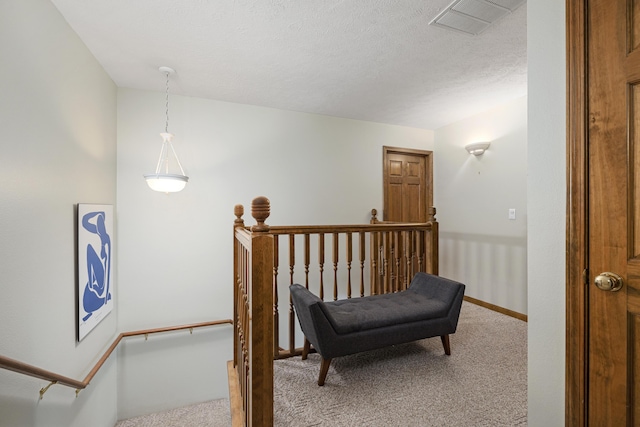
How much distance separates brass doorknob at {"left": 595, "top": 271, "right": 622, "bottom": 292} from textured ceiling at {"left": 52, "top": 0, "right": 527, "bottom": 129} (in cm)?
169

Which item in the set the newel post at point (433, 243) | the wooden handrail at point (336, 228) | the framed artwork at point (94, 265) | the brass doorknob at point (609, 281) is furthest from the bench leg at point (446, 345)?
the framed artwork at point (94, 265)

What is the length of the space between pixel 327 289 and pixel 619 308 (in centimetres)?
304

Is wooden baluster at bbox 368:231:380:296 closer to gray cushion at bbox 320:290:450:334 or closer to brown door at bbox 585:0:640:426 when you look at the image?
gray cushion at bbox 320:290:450:334

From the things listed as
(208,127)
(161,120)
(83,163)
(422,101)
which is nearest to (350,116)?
(422,101)

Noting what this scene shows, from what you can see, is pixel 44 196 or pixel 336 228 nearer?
pixel 44 196

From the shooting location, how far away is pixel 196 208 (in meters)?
3.26

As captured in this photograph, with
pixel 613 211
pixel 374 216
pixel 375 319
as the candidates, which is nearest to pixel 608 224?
pixel 613 211

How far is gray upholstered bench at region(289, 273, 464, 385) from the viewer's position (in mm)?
1811

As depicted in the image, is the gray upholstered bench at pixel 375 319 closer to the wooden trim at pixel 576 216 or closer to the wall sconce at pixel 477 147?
the wooden trim at pixel 576 216

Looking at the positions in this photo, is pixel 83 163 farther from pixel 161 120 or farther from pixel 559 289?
pixel 559 289

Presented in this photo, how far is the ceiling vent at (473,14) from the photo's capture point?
176 cm

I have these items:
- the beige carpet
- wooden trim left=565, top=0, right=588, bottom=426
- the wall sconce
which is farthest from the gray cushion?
the wall sconce

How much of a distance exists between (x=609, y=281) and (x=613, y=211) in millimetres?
255

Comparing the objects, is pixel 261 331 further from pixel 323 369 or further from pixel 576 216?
pixel 576 216
